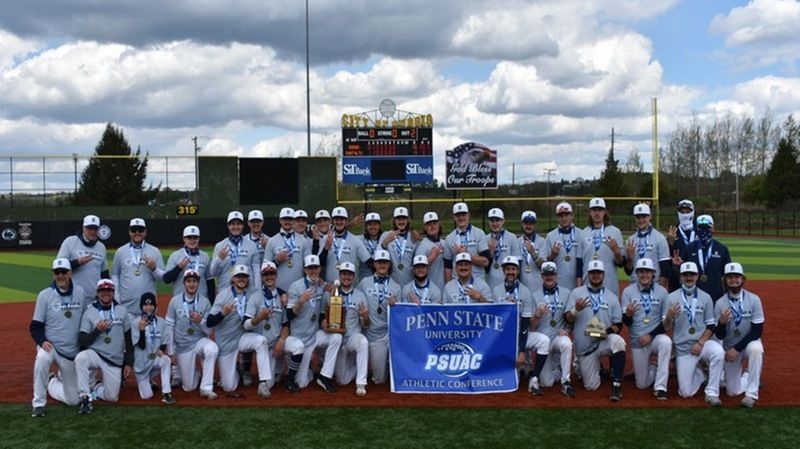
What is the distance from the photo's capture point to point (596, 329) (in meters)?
8.17

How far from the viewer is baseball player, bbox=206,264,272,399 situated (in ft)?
27.2

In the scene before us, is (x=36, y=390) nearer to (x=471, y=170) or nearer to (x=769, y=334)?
(x=769, y=334)

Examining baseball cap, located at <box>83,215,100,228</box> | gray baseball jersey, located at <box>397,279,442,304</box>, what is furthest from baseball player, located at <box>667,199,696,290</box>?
baseball cap, located at <box>83,215,100,228</box>

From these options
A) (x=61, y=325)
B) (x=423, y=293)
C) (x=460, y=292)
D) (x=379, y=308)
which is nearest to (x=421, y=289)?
(x=423, y=293)

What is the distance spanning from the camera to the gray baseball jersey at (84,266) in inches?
346

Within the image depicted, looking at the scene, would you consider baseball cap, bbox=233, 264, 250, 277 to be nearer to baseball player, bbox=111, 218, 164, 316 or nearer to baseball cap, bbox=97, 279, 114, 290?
baseball player, bbox=111, 218, 164, 316

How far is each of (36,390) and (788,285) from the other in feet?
58.2

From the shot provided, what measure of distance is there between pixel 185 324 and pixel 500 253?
13.5ft

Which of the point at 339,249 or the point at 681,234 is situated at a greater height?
the point at 681,234

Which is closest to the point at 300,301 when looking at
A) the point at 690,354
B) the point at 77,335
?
the point at 77,335

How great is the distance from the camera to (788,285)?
18.4m

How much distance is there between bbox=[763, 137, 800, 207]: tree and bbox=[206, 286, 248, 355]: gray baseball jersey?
56265 mm

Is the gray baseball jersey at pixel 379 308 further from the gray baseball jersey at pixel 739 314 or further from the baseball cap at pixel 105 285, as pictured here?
the gray baseball jersey at pixel 739 314

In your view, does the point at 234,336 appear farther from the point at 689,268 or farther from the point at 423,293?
the point at 689,268
